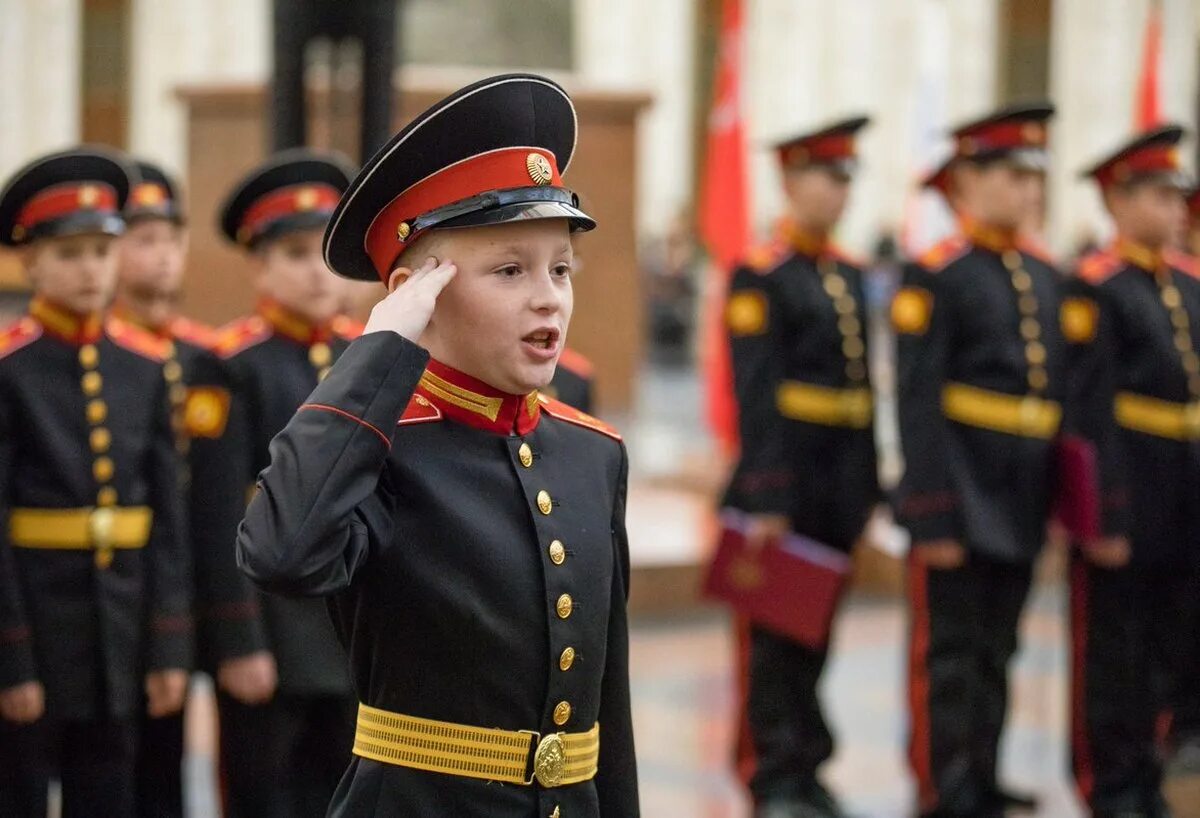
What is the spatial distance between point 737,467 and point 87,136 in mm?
24432

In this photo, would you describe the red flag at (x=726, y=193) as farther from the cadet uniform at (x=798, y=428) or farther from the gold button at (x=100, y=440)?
the gold button at (x=100, y=440)

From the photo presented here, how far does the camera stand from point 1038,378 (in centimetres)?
499

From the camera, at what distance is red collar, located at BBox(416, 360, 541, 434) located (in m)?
2.36

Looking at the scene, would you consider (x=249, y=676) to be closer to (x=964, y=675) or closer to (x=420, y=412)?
(x=420, y=412)

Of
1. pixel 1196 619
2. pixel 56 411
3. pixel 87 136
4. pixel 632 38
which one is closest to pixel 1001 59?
pixel 632 38

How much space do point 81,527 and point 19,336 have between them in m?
0.42

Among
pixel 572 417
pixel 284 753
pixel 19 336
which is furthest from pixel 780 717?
pixel 572 417

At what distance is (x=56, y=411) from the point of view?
12.3 ft

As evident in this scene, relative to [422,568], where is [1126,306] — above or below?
above

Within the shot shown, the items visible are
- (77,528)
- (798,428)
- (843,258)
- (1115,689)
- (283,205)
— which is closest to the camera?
(77,528)

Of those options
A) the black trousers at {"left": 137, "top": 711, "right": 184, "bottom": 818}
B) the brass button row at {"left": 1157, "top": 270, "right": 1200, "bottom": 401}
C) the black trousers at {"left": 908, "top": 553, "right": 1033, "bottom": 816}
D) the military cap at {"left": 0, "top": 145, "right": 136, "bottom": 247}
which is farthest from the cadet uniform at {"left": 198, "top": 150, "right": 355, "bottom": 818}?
the brass button row at {"left": 1157, "top": 270, "right": 1200, "bottom": 401}

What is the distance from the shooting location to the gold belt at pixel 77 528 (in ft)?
12.2

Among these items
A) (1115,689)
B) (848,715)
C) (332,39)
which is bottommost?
(848,715)

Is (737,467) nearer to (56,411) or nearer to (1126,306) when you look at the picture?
(1126,306)
